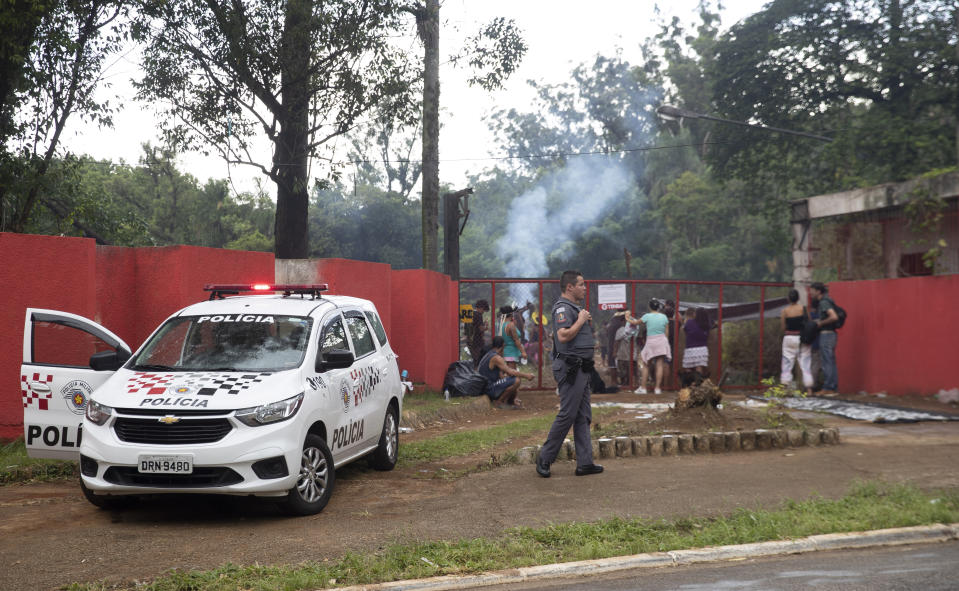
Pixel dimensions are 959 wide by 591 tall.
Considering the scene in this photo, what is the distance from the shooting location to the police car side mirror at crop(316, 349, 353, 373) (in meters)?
7.64

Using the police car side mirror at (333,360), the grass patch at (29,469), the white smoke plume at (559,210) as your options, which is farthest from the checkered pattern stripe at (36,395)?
the white smoke plume at (559,210)

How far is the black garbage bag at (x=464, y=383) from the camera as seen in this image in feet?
50.8

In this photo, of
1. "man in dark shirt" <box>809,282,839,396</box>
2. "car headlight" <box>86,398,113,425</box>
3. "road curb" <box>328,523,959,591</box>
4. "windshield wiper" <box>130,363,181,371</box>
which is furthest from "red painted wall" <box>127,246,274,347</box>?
"man in dark shirt" <box>809,282,839,396</box>

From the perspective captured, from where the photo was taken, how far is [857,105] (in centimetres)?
3253

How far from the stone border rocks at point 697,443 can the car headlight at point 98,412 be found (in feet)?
13.6

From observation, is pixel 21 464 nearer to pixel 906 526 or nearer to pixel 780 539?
pixel 780 539

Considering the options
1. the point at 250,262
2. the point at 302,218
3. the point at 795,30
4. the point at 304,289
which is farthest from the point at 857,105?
the point at 304,289

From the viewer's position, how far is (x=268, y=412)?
685 cm

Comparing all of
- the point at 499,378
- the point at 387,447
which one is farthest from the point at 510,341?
the point at 387,447

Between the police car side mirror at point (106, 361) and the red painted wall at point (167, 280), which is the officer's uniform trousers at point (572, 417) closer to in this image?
the police car side mirror at point (106, 361)

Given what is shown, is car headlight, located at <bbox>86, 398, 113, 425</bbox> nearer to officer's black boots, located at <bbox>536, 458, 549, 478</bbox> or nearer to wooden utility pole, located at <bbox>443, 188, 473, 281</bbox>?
officer's black boots, located at <bbox>536, 458, 549, 478</bbox>

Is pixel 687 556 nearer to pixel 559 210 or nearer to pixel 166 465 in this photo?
pixel 166 465

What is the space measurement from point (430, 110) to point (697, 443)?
10379 millimetres

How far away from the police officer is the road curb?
8.66 ft
